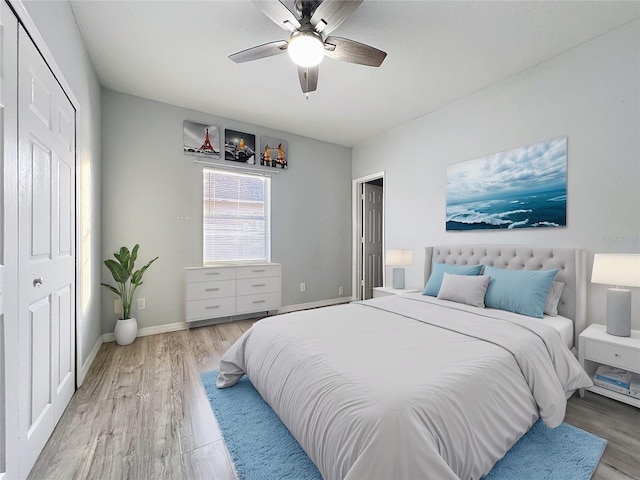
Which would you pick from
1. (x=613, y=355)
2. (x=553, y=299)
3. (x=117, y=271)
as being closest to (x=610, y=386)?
(x=613, y=355)

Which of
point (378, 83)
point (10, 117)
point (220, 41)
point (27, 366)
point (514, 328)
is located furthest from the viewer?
point (378, 83)

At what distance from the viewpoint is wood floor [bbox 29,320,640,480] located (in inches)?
53.9

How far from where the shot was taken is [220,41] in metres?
2.31

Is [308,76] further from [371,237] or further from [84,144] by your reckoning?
[371,237]

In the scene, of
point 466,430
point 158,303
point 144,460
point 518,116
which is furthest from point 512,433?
point 158,303

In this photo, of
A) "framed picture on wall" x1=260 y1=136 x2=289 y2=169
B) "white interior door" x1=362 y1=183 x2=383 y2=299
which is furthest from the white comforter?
"white interior door" x1=362 y1=183 x2=383 y2=299

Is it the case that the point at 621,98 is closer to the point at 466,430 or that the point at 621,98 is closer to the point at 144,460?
the point at 466,430

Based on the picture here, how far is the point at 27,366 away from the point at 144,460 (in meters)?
0.72

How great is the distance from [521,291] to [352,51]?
226 centimetres

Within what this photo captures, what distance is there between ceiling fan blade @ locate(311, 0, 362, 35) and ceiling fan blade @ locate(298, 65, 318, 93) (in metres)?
0.30

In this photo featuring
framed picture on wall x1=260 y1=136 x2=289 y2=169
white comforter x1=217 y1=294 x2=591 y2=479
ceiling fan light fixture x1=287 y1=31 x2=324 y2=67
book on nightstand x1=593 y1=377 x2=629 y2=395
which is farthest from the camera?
framed picture on wall x1=260 y1=136 x2=289 y2=169

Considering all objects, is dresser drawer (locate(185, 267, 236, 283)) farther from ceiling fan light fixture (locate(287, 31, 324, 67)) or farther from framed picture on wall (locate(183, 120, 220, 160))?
ceiling fan light fixture (locate(287, 31, 324, 67))

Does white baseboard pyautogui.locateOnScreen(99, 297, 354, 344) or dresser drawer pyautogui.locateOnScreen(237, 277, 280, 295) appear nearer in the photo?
white baseboard pyautogui.locateOnScreen(99, 297, 354, 344)

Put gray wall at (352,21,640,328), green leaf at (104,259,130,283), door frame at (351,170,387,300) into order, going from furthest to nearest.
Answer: door frame at (351,170,387,300)
green leaf at (104,259,130,283)
gray wall at (352,21,640,328)
